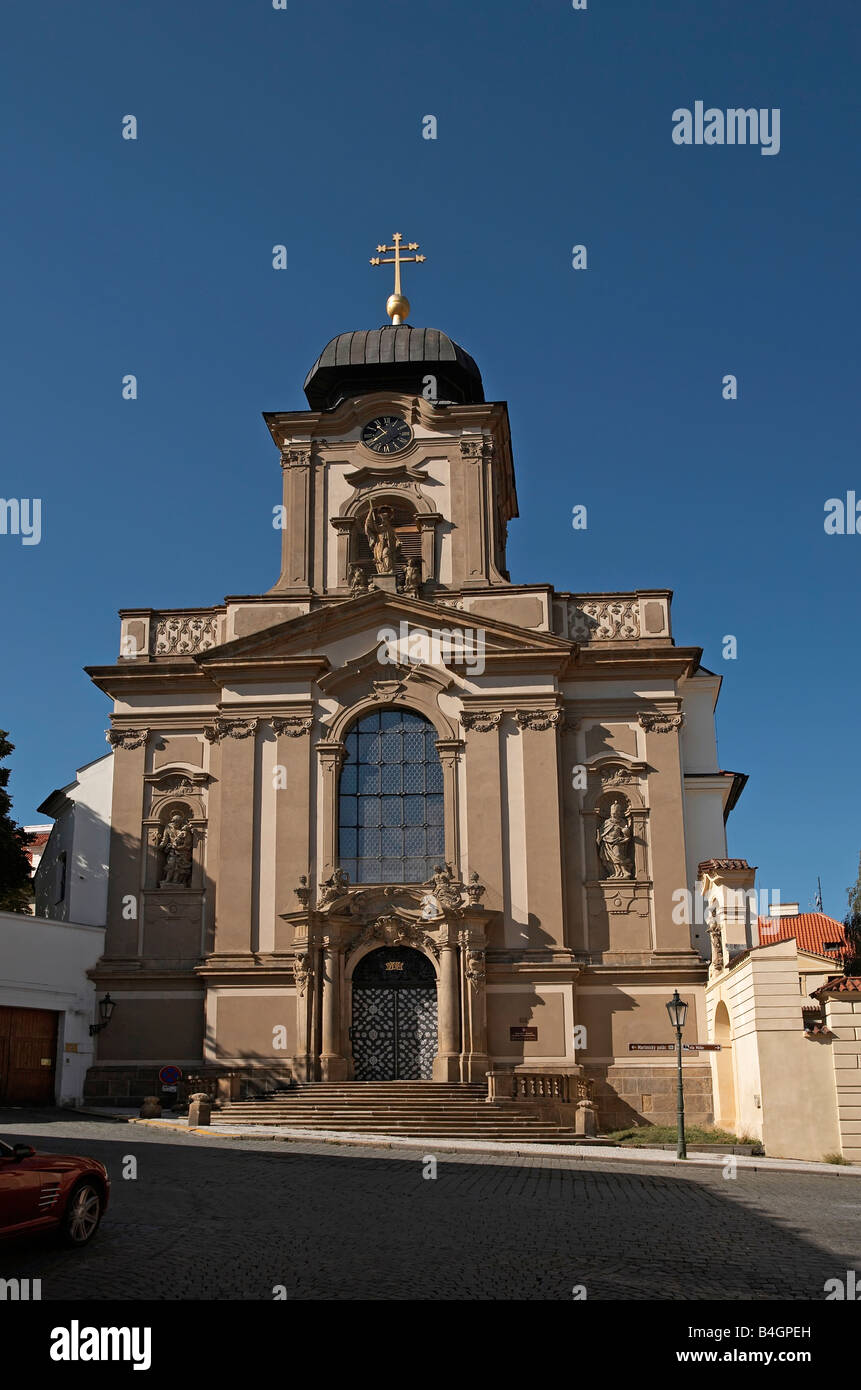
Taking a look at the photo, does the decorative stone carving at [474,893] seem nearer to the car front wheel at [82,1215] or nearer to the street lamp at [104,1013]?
the street lamp at [104,1013]

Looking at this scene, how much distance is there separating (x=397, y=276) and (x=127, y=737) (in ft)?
55.1

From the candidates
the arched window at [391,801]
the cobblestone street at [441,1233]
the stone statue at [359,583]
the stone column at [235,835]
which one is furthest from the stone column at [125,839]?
the cobblestone street at [441,1233]

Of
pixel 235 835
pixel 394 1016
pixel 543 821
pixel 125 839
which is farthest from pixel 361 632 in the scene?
pixel 394 1016

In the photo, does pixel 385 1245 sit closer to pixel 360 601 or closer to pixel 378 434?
pixel 360 601

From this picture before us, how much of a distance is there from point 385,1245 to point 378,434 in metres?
29.5

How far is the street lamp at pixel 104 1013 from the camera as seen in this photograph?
1339 inches

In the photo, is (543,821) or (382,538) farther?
(382,538)

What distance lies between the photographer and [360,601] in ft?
117

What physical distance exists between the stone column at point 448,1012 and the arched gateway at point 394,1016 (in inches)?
31.7

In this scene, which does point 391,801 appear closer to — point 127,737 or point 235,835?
point 235,835

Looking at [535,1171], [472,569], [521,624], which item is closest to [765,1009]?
[535,1171]

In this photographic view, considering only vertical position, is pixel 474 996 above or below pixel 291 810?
below

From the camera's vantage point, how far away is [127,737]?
120 ft

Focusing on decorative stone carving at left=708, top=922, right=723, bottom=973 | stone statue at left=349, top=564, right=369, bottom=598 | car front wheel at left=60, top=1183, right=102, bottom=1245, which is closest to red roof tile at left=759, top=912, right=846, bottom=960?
decorative stone carving at left=708, top=922, right=723, bottom=973
